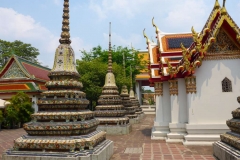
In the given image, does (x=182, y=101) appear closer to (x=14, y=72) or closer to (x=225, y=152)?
(x=225, y=152)

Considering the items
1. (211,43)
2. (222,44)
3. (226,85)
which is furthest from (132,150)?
(222,44)

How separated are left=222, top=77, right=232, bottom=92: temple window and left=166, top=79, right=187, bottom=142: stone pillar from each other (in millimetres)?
1721

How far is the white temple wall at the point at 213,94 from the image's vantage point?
980 cm

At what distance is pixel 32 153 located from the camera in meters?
5.97

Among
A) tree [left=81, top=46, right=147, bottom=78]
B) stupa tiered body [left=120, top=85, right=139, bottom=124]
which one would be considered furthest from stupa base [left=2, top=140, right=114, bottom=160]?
tree [left=81, top=46, right=147, bottom=78]

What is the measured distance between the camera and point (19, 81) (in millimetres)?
21734

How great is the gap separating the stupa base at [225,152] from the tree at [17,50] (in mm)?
33320

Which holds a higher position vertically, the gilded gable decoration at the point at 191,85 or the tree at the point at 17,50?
the tree at the point at 17,50

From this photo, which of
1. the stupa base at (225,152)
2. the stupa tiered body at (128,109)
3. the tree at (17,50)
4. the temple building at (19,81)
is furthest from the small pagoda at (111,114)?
the tree at (17,50)

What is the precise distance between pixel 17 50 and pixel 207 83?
3442 centimetres

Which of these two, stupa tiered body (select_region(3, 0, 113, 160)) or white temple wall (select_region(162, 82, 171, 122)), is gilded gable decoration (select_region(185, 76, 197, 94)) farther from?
stupa tiered body (select_region(3, 0, 113, 160))

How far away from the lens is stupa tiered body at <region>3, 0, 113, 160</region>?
234 inches

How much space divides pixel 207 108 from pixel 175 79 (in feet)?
6.37

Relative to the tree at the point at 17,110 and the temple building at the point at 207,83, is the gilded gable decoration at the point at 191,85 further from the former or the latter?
the tree at the point at 17,110
